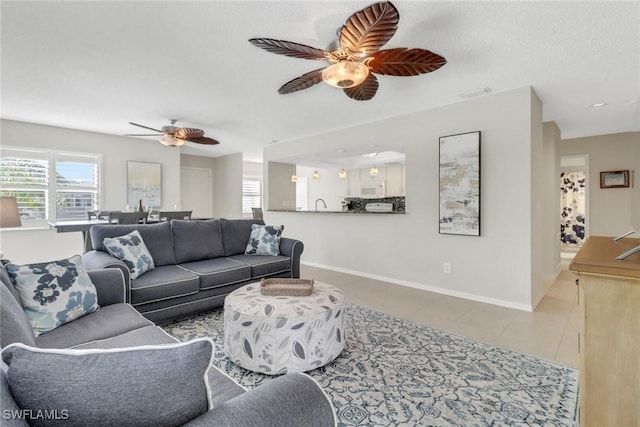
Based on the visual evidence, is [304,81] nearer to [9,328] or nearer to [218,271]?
[218,271]

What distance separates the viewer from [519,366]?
7.00 feet

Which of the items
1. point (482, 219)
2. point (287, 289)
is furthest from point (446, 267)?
point (287, 289)

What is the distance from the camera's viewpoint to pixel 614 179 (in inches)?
207

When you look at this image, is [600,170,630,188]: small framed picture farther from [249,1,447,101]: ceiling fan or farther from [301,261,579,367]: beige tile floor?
[249,1,447,101]: ceiling fan

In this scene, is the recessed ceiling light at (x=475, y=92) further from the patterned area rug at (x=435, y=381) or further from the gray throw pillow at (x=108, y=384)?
the gray throw pillow at (x=108, y=384)

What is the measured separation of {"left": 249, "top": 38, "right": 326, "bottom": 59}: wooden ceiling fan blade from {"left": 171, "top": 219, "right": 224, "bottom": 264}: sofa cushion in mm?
2372

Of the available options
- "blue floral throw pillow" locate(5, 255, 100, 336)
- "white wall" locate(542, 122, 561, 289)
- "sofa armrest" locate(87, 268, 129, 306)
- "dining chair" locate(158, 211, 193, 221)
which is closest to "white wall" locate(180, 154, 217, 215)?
"dining chair" locate(158, 211, 193, 221)

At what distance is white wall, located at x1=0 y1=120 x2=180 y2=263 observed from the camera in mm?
4820

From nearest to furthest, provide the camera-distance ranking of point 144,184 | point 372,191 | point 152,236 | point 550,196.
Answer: point 152,236 < point 550,196 < point 144,184 < point 372,191

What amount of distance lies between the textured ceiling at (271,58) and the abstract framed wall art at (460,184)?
56 cm

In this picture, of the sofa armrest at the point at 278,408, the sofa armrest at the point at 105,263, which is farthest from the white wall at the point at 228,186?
the sofa armrest at the point at 278,408

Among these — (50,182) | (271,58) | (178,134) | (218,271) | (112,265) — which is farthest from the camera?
(50,182)

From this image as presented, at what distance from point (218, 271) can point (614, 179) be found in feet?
21.8

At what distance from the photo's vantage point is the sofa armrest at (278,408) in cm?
69
